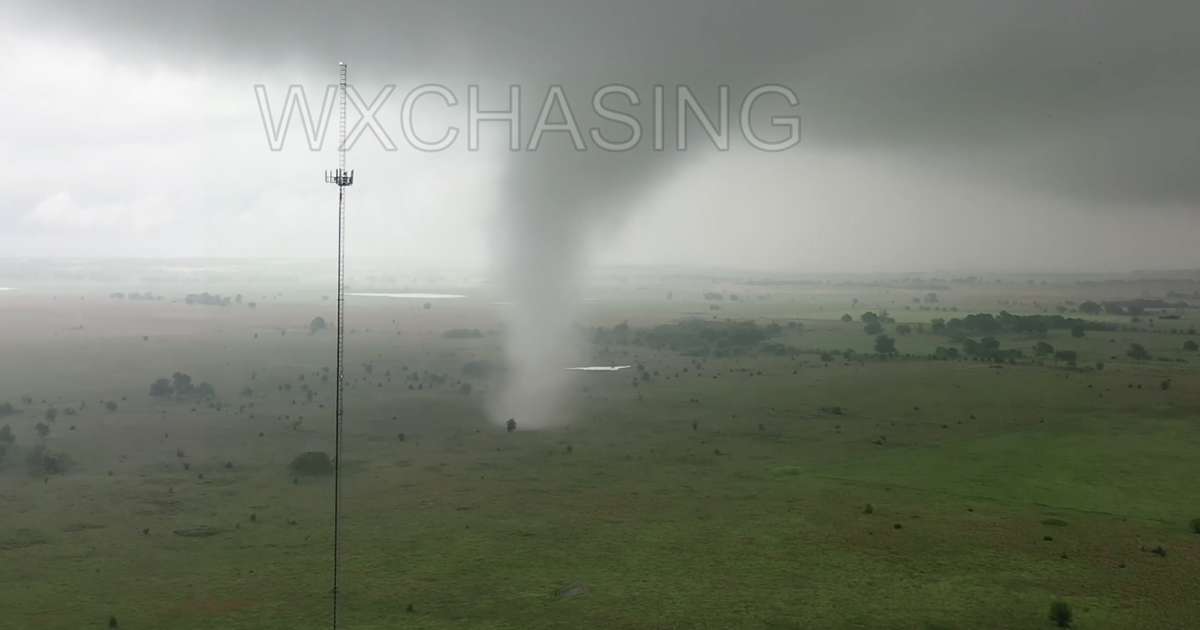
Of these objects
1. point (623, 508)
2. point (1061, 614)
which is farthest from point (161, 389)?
point (1061, 614)

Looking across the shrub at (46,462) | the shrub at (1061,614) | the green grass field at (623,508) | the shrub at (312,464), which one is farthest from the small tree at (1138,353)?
the shrub at (46,462)

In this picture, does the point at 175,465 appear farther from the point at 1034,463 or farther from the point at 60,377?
the point at 1034,463

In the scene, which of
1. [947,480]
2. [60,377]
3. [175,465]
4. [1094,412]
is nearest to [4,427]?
[175,465]

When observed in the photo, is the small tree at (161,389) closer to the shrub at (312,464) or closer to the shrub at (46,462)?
the shrub at (46,462)

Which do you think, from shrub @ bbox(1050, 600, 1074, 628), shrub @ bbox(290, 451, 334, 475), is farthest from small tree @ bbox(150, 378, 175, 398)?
shrub @ bbox(1050, 600, 1074, 628)

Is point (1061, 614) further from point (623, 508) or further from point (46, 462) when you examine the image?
point (46, 462)

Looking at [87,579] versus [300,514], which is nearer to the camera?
[87,579]
